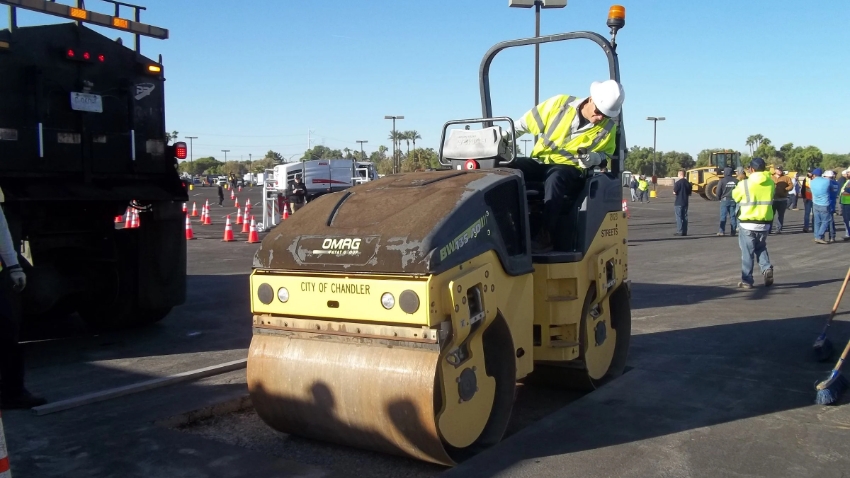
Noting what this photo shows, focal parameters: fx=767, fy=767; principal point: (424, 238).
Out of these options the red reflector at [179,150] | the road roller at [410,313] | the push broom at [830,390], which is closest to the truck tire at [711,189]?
the red reflector at [179,150]

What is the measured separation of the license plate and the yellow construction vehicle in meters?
38.7

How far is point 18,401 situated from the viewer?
509 cm

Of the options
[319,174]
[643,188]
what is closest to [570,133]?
[319,174]

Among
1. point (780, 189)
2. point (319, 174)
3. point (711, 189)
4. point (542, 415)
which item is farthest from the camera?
point (711, 189)

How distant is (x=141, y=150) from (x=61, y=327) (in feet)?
7.29

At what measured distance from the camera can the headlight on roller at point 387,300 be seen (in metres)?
3.82

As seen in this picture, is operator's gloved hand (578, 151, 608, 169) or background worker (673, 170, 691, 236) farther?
background worker (673, 170, 691, 236)

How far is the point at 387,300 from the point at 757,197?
27.1 feet

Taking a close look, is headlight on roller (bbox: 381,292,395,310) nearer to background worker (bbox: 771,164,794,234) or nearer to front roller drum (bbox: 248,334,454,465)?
front roller drum (bbox: 248,334,454,465)

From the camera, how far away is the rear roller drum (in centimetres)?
382

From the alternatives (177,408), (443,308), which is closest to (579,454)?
(443,308)

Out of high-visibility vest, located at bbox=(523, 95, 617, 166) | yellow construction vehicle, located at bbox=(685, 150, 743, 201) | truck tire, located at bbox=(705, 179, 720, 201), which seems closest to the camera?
high-visibility vest, located at bbox=(523, 95, 617, 166)

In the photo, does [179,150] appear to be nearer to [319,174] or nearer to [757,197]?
[757,197]

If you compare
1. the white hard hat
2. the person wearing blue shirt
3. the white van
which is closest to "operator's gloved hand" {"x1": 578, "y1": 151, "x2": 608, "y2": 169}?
the white hard hat
